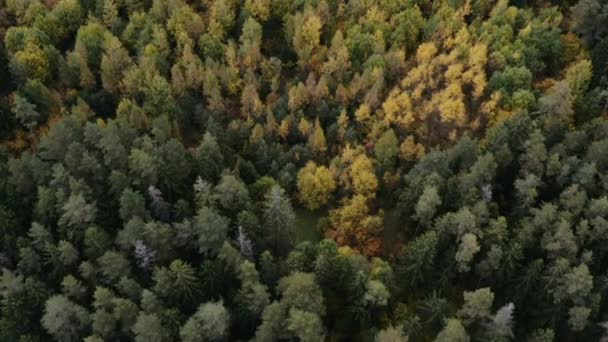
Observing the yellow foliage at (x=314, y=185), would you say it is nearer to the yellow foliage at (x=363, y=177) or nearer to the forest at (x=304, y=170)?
the forest at (x=304, y=170)

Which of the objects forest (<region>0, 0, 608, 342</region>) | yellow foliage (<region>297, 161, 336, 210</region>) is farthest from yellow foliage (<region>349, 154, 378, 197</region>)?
yellow foliage (<region>297, 161, 336, 210</region>)

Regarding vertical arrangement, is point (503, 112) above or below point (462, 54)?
below

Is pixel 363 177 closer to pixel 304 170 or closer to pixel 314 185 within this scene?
pixel 314 185

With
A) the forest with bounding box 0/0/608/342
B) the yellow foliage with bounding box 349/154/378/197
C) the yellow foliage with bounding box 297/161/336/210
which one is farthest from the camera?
the yellow foliage with bounding box 297/161/336/210

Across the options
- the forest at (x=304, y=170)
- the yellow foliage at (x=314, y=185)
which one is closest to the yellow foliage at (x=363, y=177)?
the forest at (x=304, y=170)

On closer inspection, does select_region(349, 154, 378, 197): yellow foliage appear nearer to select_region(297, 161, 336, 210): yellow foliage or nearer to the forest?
the forest

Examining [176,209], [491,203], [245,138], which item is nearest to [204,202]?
[176,209]

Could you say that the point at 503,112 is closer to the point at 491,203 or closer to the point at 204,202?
the point at 491,203

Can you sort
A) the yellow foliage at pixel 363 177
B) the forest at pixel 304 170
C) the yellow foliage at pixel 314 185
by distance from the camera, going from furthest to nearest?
the yellow foliage at pixel 314 185 < the yellow foliage at pixel 363 177 < the forest at pixel 304 170

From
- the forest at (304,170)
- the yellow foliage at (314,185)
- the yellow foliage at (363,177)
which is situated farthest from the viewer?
the yellow foliage at (314,185)
